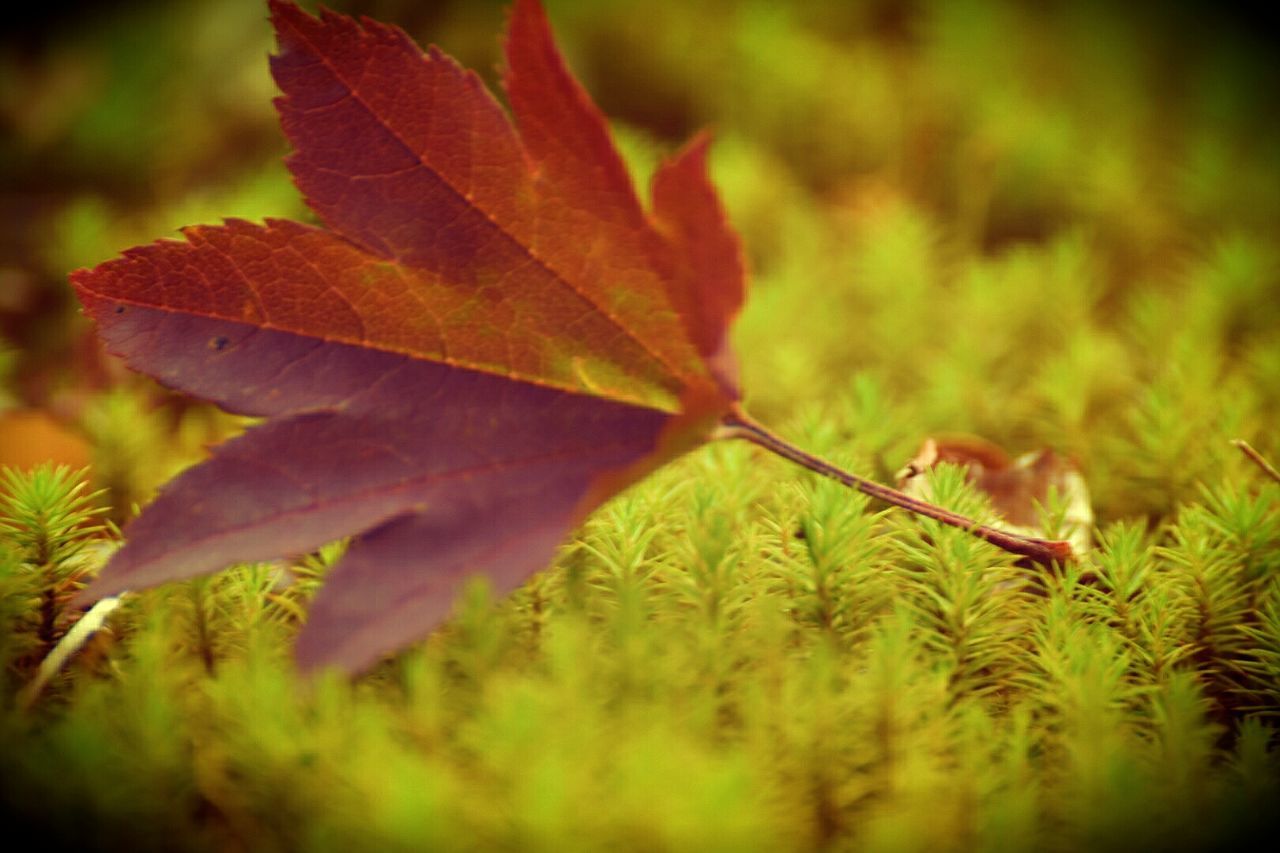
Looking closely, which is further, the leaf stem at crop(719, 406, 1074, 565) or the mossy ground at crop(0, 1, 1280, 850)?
the leaf stem at crop(719, 406, 1074, 565)

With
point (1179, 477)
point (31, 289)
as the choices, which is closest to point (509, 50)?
point (1179, 477)

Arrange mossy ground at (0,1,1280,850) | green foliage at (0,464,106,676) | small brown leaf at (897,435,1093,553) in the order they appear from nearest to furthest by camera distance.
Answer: mossy ground at (0,1,1280,850) → green foliage at (0,464,106,676) → small brown leaf at (897,435,1093,553)

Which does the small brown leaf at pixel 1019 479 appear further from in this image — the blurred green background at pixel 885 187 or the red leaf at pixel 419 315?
the red leaf at pixel 419 315

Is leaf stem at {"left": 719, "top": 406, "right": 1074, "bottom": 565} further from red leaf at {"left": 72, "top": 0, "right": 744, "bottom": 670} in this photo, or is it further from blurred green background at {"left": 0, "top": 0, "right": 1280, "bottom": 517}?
blurred green background at {"left": 0, "top": 0, "right": 1280, "bottom": 517}

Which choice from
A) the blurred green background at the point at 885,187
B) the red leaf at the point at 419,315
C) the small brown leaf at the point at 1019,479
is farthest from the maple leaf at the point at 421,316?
the blurred green background at the point at 885,187

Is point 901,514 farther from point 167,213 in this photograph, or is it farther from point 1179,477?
point 167,213

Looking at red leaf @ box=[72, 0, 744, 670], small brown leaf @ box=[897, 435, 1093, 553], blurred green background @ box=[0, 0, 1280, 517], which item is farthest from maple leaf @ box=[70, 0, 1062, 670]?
blurred green background @ box=[0, 0, 1280, 517]
